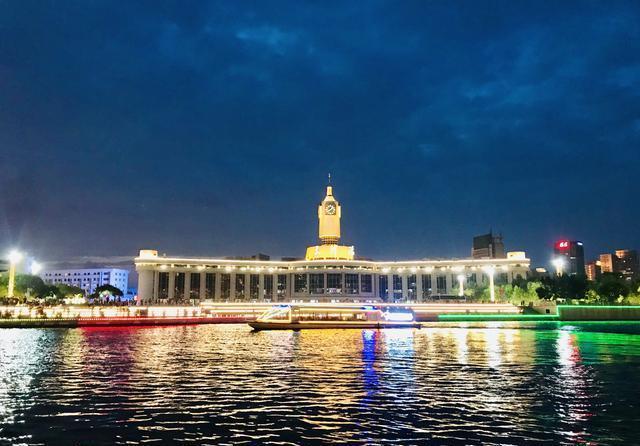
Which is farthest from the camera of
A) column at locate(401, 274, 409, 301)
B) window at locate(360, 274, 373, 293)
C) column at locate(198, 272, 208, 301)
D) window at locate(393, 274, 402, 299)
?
window at locate(393, 274, 402, 299)

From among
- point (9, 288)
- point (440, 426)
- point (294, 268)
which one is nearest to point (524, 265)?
point (294, 268)

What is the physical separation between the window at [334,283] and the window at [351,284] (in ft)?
6.86

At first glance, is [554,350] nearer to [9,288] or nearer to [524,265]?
[9,288]

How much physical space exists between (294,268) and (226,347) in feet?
440

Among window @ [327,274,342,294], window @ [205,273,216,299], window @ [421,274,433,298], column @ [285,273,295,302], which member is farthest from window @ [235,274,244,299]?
window @ [421,274,433,298]

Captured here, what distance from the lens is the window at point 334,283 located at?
182m

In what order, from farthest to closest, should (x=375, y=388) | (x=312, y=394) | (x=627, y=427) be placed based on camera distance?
(x=375, y=388)
(x=312, y=394)
(x=627, y=427)

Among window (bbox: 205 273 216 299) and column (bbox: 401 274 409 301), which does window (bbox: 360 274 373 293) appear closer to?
column (bbox: 401 274 409 301)

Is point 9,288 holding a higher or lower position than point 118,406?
higher

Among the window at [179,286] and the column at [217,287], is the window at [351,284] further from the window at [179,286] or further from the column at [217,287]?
the window at [179,286]

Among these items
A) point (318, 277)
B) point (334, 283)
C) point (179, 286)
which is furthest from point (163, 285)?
point (334, 283)

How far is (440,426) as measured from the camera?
20.6m

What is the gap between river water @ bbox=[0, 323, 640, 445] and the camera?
19453 millimetres

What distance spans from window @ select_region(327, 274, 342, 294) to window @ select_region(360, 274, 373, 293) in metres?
7.96
